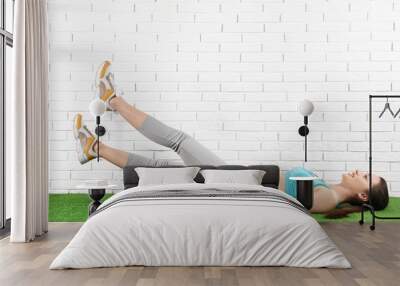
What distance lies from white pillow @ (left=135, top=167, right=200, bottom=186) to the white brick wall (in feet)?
2.06

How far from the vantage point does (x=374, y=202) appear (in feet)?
24.7

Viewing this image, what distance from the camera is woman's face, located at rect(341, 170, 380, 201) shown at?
7.56 meters

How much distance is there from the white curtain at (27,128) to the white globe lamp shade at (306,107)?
3269mm

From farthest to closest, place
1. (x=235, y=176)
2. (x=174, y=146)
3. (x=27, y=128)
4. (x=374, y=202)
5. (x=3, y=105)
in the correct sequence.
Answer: (x=174, y=146), (x=374, y=202), (x=235, y=176), (x=3, y=105), (x=27, y=128)

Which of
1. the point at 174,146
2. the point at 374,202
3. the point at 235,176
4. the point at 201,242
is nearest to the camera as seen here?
the point at 201,242

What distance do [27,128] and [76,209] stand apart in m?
1.87

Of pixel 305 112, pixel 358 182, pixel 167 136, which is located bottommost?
pixel 358 182

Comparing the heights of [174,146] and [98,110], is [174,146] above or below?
below

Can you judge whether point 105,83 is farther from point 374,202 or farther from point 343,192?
point 374,202

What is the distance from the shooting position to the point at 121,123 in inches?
302

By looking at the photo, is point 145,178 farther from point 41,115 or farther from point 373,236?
point 373,236

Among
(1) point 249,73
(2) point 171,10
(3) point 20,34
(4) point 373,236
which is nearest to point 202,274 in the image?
(4) point 373,236

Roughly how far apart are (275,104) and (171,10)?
75.1 inches

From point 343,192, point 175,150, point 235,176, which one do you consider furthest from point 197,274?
point 343,192
